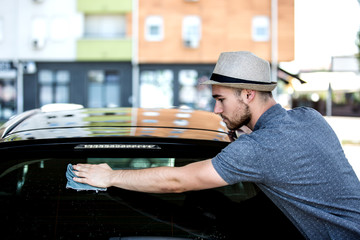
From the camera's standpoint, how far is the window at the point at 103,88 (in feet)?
104

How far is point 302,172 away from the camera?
209 cm

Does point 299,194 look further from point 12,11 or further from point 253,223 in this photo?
point 12,11

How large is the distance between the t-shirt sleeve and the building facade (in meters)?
29.3

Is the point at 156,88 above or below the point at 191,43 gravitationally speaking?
below

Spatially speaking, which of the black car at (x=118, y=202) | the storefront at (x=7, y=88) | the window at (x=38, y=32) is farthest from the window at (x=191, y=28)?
the black car at (x=118, y=202)

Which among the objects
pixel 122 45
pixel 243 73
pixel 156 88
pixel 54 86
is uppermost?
pixel 122 45

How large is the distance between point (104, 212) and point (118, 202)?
3.0 inches

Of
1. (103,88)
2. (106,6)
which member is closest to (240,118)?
(106,6)

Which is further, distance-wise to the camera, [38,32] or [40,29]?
[40,29]

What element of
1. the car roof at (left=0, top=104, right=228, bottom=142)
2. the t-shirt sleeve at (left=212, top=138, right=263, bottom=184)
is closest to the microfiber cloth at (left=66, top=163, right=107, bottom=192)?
the car roof at (left=0, top=104, right=228, bottom=142)

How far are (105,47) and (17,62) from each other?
18.0 ft

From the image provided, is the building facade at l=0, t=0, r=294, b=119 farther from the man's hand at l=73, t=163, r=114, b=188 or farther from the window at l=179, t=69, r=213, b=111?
the man's hand at l=73, t=163, r=114, b=188

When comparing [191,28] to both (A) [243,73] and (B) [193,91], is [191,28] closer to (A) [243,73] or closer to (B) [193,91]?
(B) [193,91]

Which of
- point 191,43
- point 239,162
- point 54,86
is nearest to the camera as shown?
point 239,162
